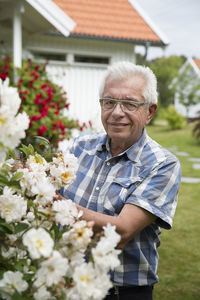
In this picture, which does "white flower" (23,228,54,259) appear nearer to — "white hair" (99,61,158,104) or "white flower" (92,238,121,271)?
"white flower" (92,238,121,271)

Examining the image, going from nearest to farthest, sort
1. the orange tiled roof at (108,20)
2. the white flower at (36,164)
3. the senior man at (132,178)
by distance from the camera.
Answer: the white flower at (36,164) → the senior man at (132,178) → the orange tiled roof at (108,20)

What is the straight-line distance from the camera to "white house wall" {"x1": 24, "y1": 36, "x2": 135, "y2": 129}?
895cm

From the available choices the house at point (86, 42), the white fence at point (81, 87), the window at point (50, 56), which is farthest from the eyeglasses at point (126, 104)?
the window at point (50, 56)

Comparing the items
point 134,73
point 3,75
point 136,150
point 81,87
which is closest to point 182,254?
point 136,150

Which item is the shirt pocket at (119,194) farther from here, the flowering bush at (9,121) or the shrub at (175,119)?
the shrub at (175,119)

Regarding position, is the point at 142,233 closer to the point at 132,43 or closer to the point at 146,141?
the point at 146,141

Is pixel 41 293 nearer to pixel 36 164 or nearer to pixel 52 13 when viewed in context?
pixel 36 164

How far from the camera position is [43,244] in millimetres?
1047

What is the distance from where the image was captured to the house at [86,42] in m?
8.81

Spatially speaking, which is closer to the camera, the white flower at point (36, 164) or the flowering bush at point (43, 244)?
the flowering bush at point (43, 244)

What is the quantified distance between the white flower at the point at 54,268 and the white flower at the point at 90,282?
1.4 inches

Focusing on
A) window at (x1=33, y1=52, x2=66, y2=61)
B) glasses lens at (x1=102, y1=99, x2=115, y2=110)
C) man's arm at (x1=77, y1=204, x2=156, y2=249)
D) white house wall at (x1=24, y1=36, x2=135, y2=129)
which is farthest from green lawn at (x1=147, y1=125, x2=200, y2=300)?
window at (x1=33, y1=52, x2=66, y2=61)

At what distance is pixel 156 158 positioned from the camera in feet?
6.47

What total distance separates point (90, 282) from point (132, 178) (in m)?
0.92
